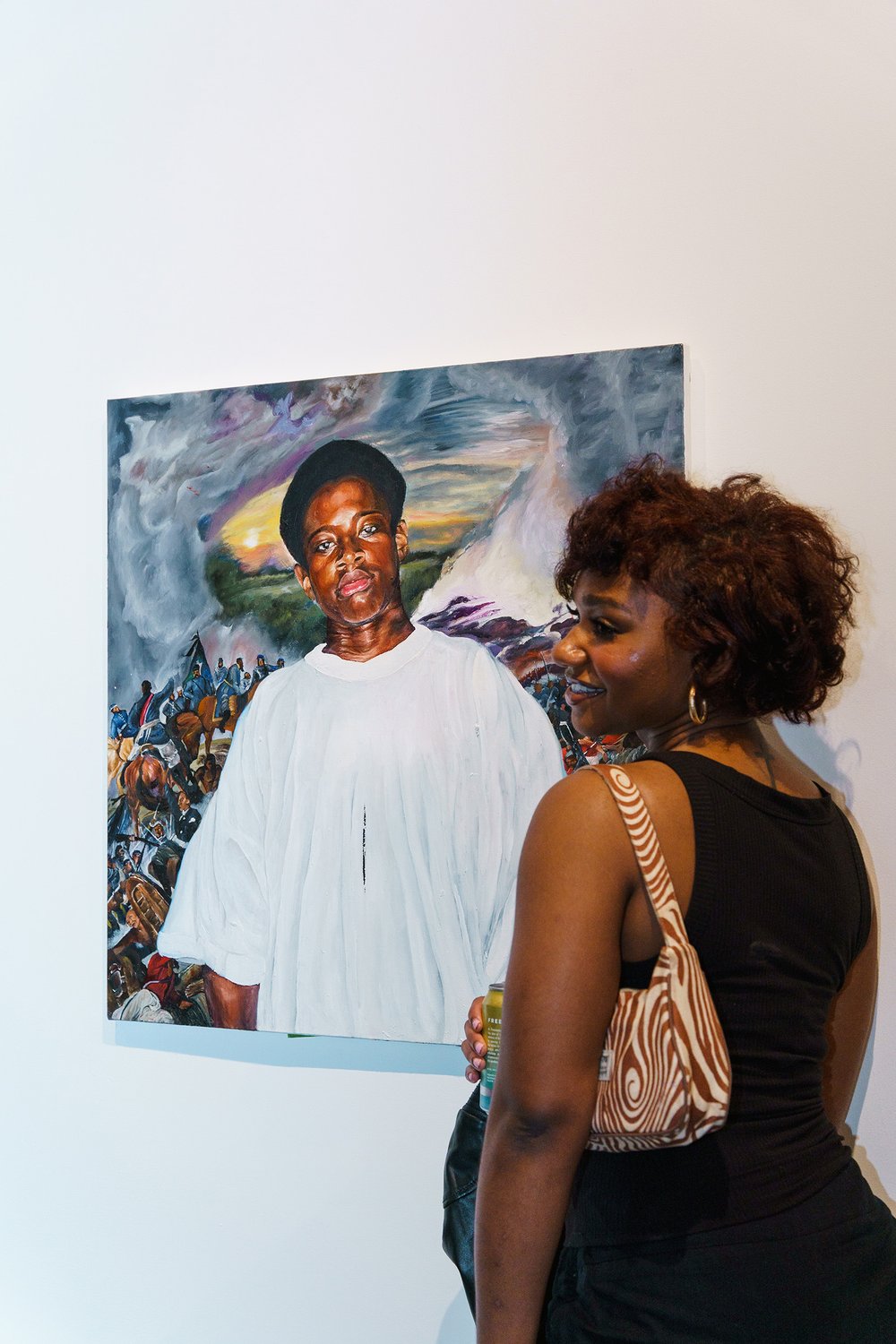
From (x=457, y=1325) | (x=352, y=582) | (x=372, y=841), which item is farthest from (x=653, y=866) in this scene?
(x=457, y=1325)

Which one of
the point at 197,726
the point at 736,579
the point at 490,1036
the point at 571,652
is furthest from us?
the point at 197,726

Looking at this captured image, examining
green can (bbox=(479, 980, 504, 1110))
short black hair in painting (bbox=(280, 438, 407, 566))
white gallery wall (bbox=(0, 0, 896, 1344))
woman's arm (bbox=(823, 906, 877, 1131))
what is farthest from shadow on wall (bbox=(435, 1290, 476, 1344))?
short black hair in painting (bbox=(280, 438, 407, 566))

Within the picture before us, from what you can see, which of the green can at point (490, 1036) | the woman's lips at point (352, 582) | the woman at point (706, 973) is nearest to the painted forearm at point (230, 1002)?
the green can at point (490, 1036)

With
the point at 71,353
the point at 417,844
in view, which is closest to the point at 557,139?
the point at 71,353

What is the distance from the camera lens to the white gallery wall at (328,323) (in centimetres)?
155

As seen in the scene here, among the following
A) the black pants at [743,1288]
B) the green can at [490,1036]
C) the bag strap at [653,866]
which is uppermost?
the bag strap at [653,866]

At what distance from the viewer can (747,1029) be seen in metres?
1.03

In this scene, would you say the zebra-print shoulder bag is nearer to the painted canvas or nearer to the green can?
the green can

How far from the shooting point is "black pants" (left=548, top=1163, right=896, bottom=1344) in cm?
96

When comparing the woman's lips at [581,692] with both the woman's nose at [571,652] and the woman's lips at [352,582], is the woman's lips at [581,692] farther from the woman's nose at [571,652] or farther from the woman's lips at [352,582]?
the woman's lips at [352,582]

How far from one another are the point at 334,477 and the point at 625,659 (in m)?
0.73

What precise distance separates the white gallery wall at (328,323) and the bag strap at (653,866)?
0.65m

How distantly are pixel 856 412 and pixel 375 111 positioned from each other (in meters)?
0.87

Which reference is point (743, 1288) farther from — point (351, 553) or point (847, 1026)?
point (351, 553)
